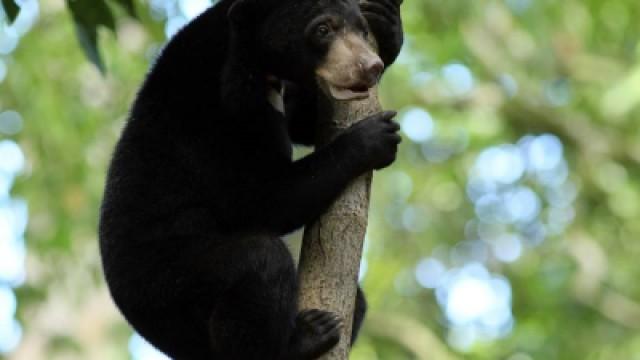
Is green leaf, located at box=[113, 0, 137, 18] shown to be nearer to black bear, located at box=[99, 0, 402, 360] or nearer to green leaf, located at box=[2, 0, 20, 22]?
black bear, located at box=[99, 0, 402, 360]

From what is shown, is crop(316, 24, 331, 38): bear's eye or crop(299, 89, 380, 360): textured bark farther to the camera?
crop(316, 24, 331, 38): bear's eye

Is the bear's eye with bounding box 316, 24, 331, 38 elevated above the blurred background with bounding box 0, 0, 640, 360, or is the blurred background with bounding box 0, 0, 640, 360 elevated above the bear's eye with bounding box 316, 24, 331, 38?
the bear's eye with bounding box 316, 24, 331, 38

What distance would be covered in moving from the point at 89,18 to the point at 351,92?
1.46 m

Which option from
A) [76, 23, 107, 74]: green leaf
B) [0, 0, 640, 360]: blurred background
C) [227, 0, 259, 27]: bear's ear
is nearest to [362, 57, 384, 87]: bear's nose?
[227, 0, 259, 27]: bear's ear

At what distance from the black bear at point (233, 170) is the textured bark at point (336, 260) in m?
0.12

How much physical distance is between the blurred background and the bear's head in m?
5.34

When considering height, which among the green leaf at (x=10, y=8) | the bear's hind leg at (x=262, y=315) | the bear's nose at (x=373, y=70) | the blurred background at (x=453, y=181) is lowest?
the blurred background at (x=453, y=181)

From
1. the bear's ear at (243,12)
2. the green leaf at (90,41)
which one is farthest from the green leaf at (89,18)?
the bear's ear at (243,12)

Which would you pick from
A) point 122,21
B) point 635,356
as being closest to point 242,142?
point 122,21

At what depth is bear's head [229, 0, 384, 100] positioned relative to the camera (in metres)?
→ 5.27

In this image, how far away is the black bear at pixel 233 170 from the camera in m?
5.21

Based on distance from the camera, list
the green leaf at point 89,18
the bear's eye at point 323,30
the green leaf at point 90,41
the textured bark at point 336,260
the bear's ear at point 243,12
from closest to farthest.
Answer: the textured bark at point 336,260, the bear's eye at point 323,30, the bear's ear at point 243,12, the green leaf at point 89,18, the green leaf at point 90,41

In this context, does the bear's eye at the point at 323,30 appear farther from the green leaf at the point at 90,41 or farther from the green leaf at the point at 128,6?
the green leaf at the point at 90,41

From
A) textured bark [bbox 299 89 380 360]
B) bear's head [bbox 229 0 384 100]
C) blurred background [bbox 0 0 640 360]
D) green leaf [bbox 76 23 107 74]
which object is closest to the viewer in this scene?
textured bark [bbox 299 89 380 360]
